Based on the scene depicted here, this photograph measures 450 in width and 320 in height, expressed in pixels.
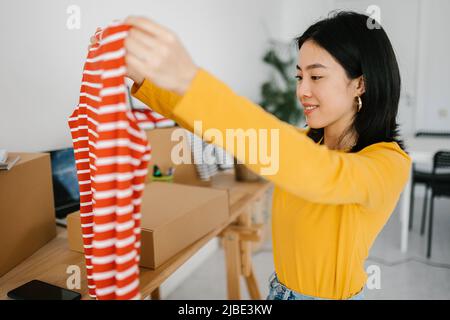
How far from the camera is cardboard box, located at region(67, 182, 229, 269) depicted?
3.33ft

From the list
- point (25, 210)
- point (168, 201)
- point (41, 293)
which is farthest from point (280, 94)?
point (41, 293)

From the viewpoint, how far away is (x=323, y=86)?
0.90m

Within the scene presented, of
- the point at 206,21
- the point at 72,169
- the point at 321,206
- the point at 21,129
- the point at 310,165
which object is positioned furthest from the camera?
the point at 206,21

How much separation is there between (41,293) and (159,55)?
689 millimetres

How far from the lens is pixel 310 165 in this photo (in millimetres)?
595

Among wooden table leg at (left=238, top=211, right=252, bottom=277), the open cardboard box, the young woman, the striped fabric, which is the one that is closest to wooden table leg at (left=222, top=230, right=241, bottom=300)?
wooden table leg at (left=238, top=211, right=252, bottom=277)

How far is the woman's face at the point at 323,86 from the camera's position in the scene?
90cm

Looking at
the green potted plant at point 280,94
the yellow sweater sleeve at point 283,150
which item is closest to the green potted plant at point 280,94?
the green potted plant at point 280,94

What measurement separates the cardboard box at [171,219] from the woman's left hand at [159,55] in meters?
0.54

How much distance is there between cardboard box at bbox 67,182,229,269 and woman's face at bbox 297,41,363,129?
1.52ft

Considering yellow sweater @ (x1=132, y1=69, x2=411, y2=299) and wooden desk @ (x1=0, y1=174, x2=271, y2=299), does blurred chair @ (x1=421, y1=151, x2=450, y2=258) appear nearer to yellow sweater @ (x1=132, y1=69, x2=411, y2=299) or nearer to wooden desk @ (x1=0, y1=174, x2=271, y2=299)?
wooden desk @ (x1=0, y1=174, x2=271, y2=299)

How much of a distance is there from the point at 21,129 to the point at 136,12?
34.3 inches

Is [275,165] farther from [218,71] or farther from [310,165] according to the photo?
[218,71]

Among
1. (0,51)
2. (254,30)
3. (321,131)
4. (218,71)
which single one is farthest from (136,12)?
(254,30)
